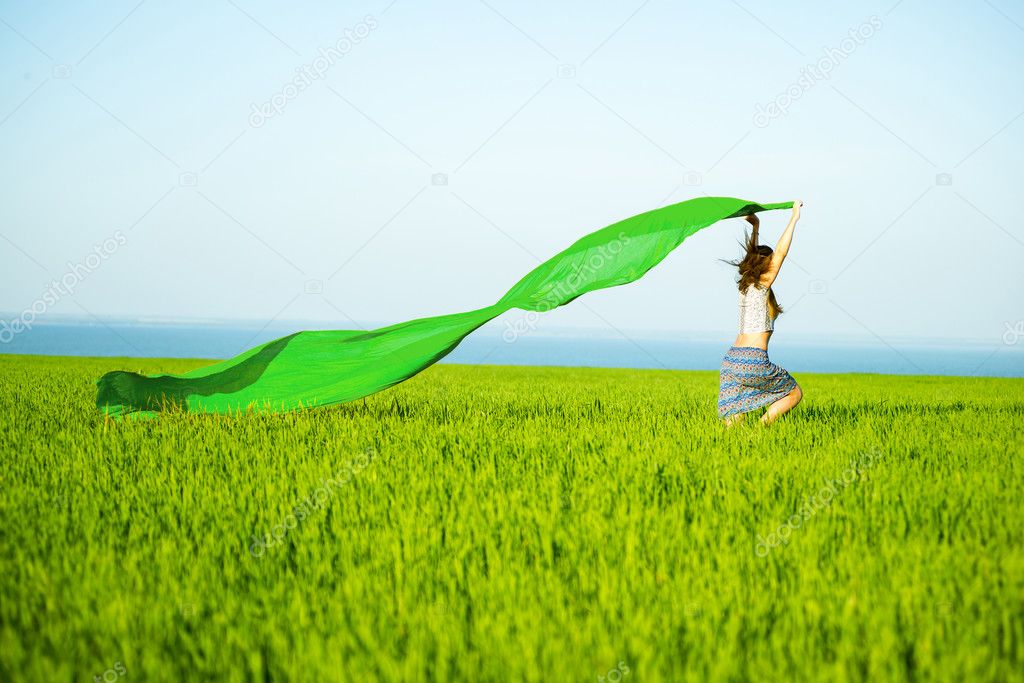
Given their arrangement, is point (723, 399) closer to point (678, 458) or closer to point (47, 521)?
point (678, 458)

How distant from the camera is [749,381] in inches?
261

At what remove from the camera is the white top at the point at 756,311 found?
21.8 feet

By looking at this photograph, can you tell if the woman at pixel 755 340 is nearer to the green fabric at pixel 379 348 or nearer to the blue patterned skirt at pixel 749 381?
the blue patterned skirt at pixel 749 381

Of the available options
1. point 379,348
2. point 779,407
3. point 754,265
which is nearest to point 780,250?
point 754,265

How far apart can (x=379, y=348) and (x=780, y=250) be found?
4.15m

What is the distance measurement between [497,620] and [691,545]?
115 cm

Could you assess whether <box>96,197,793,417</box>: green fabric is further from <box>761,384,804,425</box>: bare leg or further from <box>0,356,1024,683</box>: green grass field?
<box>761,384,804,425</box>: bare leg

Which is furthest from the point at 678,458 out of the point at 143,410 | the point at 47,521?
the point at 143,410

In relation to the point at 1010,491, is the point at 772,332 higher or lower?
higher

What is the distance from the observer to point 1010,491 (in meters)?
4.38

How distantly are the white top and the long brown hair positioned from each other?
0.05 meters

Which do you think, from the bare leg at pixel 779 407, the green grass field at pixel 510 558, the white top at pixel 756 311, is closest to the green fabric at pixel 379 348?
the white top at pixel 756 311

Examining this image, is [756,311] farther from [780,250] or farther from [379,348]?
[379,348]

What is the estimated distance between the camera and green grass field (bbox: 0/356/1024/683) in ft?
7.80
